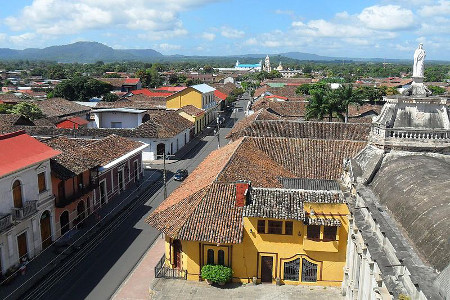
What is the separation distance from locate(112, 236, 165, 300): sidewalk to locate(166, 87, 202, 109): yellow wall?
158ft

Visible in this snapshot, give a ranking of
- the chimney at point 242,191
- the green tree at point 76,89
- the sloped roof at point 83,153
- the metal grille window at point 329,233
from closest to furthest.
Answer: the metal grille window at point 329,233 → the chimney at point 242,191 → the sloped roof at point 83,153 → the green tree at point 76,89

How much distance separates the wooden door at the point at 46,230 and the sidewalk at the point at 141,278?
6721mm

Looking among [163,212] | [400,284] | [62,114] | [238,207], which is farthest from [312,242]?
[62,114]

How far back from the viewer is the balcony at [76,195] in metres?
29.6

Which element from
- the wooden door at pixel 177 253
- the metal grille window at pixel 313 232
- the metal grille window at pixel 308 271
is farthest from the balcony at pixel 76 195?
the metal grille window at pixel 313 232

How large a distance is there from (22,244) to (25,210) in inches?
89.5

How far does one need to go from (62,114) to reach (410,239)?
64.4 m

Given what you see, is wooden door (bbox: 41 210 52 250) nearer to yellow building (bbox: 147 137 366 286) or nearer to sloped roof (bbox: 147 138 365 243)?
sloped roof (bbox: 147 138 365 243)

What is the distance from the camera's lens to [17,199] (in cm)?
2517

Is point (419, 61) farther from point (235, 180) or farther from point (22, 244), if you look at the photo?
point (22, 244)

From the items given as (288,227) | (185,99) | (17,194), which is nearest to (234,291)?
(288,227)

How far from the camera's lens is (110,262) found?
26375 mm

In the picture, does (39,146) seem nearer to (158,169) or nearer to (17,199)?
(17,199)

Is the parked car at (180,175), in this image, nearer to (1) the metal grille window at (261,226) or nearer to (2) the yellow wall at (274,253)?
(2) the yellow wall at (274,253)
